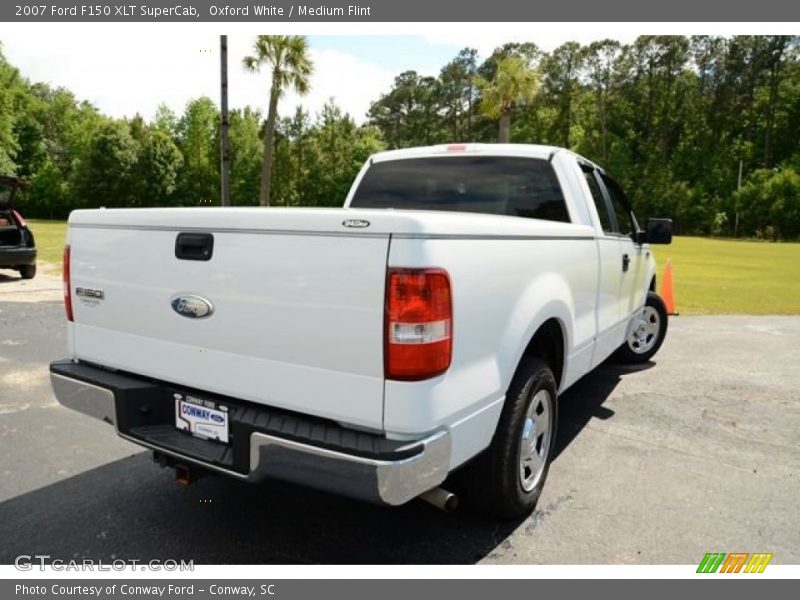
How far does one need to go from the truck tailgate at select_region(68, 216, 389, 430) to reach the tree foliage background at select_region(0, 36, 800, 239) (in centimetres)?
5340

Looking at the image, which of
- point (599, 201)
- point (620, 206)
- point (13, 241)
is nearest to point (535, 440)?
point (599, 201)

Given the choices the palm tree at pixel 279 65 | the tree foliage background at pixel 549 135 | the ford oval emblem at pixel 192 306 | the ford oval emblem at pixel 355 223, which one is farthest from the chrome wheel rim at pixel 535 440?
the tree foliage background at pixel 549 135

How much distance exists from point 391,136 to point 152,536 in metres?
78.9

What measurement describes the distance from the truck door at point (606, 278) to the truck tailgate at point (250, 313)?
93.7 inches

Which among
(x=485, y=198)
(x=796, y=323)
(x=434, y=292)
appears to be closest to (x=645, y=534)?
(x=434, y=292)

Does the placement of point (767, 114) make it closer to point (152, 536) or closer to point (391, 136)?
point (391, 136)

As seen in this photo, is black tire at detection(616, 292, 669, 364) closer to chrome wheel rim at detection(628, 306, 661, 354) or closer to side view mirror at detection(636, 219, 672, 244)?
chrome wheel rim at detection(628, 306, 661, 354)

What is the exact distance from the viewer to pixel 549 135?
235ft

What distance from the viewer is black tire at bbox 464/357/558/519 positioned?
9.49 feet

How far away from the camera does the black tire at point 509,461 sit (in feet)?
9.49

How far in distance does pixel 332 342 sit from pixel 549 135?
74.3 meters

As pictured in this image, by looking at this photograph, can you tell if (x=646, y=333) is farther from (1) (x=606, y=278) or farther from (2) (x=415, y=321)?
(2) (x=415, y=321)

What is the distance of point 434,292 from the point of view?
A: 2.25 m

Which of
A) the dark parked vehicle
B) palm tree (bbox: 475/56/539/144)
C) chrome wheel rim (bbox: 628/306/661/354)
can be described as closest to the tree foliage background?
palm tree (bbox: 475/56/539/144)
